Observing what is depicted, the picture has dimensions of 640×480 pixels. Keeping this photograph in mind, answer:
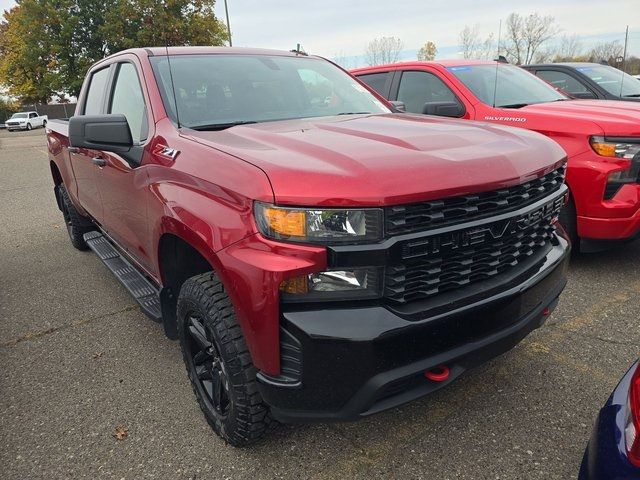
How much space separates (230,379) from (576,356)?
2045mm

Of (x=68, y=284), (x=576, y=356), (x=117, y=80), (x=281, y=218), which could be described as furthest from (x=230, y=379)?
(x=68, y=284)

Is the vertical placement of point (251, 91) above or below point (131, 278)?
above

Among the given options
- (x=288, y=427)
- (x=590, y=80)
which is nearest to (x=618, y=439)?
(x=288, y=427)

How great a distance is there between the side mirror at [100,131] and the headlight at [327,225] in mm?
1230

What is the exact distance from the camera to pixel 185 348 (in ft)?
8.18

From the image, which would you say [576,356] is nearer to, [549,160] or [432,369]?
[549,160]

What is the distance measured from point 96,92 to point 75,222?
1712 mm

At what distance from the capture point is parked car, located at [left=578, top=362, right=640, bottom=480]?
50.5 inches

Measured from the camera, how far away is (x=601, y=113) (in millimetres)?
4078

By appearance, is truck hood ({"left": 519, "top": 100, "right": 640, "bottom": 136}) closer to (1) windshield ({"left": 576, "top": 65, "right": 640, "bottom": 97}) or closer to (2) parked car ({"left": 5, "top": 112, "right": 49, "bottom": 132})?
(1) windshield ({"left": 576, "top": 65, "right": 640, "bottom": 97})

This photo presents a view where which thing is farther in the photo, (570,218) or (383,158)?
(570,218)

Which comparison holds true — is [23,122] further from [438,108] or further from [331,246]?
[331,246]

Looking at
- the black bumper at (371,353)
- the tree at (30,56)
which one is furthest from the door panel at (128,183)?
the tree at (30,56)

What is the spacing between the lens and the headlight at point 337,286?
1733 millimetres
